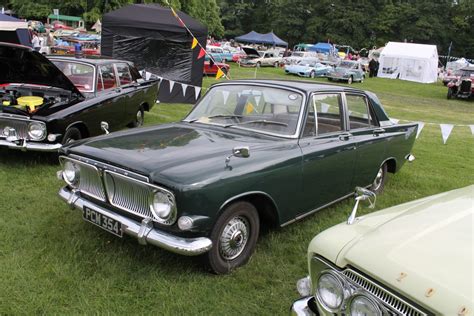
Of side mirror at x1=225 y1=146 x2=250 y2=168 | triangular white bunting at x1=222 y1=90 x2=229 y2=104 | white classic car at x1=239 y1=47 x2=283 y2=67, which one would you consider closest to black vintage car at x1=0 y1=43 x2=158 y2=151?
triangular white bunting at x1=222 y1=90 x2=229 y2=104

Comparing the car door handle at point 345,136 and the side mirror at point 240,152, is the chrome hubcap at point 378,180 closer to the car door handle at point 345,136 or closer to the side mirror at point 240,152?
the car door handle at point 345,136

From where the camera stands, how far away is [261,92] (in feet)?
14.5

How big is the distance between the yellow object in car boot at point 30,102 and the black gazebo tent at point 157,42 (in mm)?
6474

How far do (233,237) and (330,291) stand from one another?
1.44 meters

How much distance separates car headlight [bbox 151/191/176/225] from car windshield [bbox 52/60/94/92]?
4334 millimetres

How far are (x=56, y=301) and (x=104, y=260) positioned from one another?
22.7 inches

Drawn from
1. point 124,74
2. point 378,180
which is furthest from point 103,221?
point 124,74

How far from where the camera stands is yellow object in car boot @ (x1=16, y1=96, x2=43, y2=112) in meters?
5.88

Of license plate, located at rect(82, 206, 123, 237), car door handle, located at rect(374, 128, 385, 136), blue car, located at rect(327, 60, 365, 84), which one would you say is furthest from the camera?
blue car, located at rect(327, 60, 365, 84)

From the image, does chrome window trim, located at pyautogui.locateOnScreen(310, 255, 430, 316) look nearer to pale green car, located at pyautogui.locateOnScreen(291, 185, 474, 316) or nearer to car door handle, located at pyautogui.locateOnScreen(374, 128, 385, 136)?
Answer: pale green car, located at pyautogui.locateOnScreen(291, 185, 474, 316)

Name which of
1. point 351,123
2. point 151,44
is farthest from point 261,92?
point 151,44

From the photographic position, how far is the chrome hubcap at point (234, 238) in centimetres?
346

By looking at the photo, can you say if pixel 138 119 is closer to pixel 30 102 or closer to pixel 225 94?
pixel 30 102

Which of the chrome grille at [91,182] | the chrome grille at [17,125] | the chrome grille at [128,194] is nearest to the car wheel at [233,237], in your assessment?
the chrome grille at [128,194]
